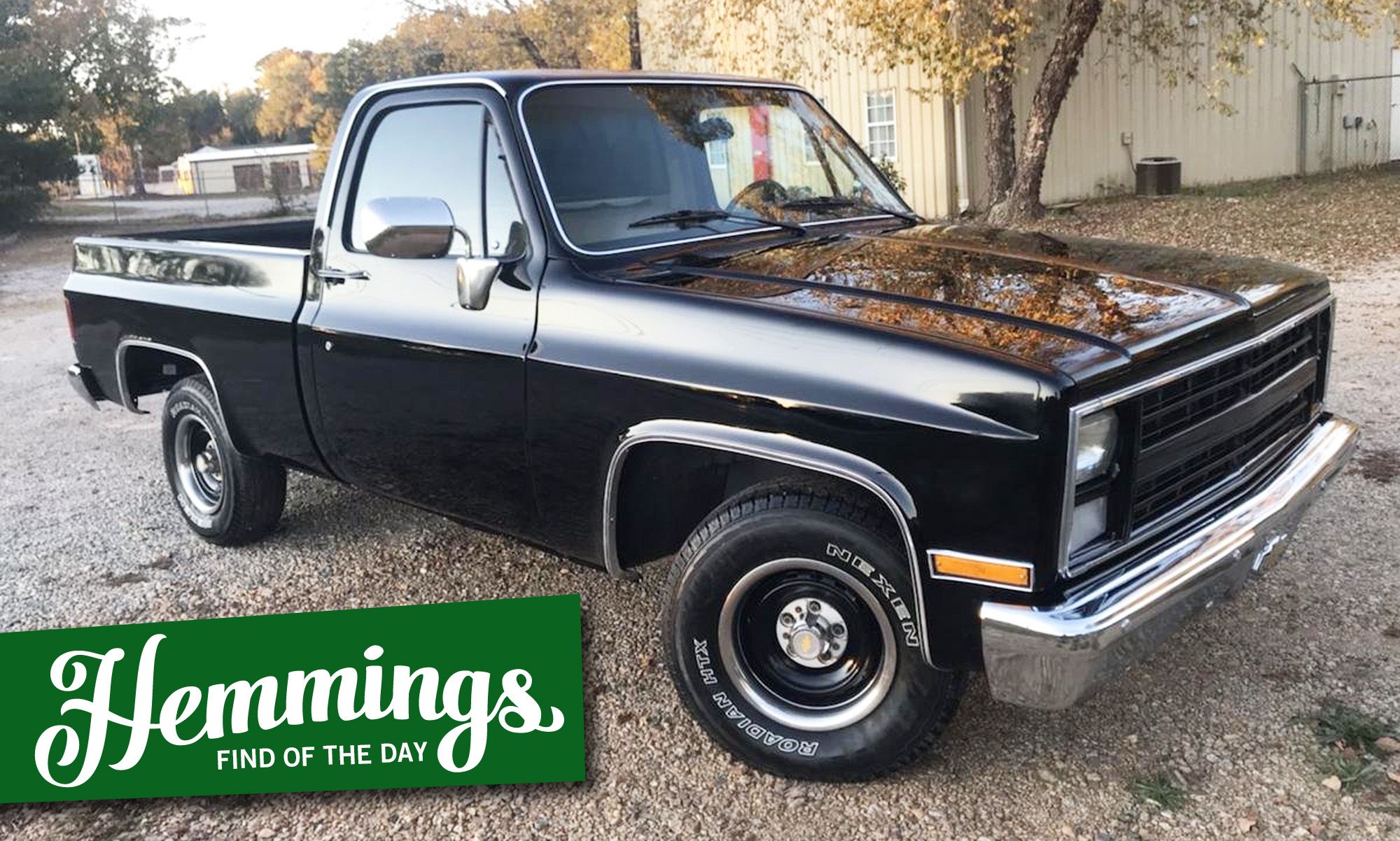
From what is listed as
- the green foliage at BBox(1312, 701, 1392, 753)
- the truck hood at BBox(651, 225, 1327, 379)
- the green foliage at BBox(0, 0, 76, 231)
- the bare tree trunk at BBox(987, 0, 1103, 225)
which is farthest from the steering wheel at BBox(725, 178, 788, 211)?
the green foliage at BBox(0, 0, 76, 231)

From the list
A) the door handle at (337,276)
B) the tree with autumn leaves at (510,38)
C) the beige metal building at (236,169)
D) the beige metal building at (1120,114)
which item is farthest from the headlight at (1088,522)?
the beige metal building at (236,169)

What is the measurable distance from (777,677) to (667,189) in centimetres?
162

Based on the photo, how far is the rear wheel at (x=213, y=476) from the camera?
499cm

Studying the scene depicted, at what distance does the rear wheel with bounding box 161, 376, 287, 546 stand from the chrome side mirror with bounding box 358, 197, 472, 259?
1.60 meters

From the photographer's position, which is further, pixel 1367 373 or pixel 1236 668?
pixel 1367 373

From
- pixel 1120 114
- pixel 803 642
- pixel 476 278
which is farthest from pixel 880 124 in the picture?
pixel 803 642

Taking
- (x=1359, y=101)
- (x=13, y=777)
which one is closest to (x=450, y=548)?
(x=13, y=777)

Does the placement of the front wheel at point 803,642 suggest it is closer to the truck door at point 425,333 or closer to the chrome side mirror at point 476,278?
the truck door at point 425,333

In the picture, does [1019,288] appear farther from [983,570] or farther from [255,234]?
[255,234]

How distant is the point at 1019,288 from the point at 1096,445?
62 cm

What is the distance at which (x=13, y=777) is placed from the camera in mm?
3338

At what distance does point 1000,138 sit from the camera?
54.2ft

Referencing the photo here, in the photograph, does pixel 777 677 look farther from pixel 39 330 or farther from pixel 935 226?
pixel 39 330

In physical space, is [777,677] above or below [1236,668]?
above
